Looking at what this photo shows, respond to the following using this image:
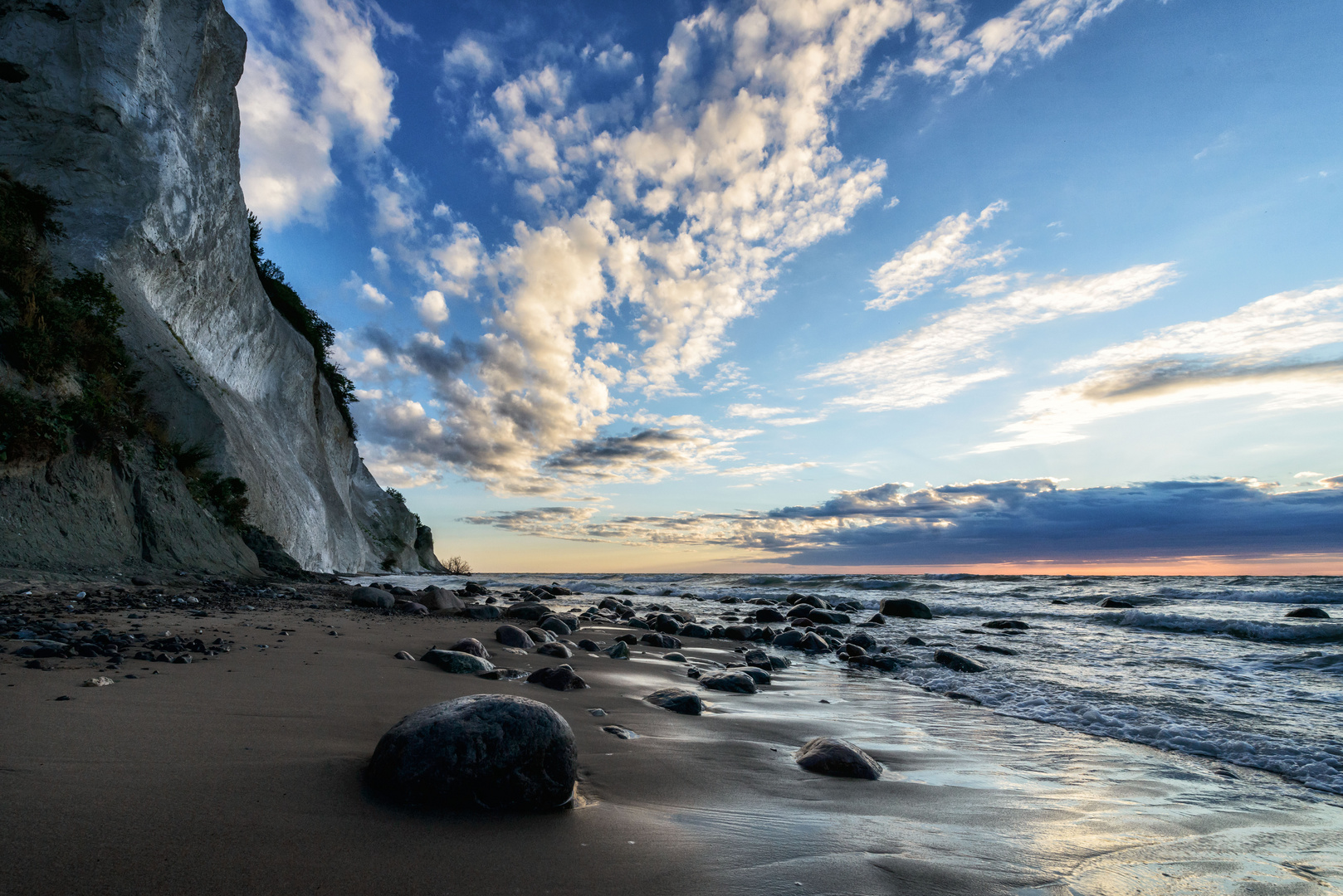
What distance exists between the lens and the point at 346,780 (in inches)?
86.2

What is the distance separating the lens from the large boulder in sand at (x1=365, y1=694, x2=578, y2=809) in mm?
2123

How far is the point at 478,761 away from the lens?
2166 mm

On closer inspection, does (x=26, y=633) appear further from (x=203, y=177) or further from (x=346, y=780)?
(x=203, y=177)

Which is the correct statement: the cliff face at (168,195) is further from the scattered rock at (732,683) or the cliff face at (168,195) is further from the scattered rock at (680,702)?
the scattered rock at (680,702)

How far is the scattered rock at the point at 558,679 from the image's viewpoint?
462 centimetres

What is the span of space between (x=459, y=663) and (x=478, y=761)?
9.69 ft

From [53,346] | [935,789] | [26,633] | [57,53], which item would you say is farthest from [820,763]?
[57,53]

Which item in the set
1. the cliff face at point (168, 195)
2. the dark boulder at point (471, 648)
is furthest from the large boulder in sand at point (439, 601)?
the cliff face at point (168, 195)

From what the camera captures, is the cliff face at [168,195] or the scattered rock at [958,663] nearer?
the scattered rock at [958,663]

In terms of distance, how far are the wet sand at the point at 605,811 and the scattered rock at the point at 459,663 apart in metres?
0.61

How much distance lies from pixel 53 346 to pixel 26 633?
710 centimetres

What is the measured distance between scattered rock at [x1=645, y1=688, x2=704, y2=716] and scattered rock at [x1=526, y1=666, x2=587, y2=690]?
1.91 ft

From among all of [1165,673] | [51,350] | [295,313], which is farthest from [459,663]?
[295,313]

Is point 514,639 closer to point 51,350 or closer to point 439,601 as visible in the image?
point 439,601
